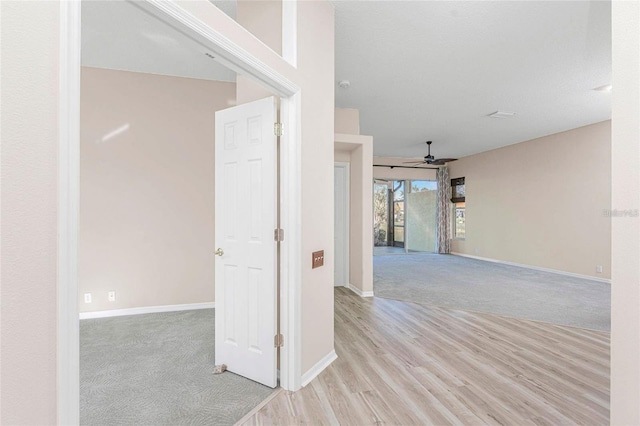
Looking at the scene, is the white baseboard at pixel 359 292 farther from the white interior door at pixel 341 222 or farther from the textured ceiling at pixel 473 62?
the textured ceiling at pixel 473 62

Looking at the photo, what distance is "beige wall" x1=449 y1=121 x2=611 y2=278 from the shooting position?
580 cm

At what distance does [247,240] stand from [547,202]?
726cm

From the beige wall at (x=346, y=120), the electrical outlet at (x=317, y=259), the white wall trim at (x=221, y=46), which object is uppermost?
the beige wall at (x=346, y=120)

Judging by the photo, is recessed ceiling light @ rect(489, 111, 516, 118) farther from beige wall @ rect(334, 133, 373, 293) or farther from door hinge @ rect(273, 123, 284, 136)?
door hinge @ rect(273, 123, 284, 136)

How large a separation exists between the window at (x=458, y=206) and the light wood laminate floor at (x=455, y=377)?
6511 mm

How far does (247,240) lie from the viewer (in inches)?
89.0

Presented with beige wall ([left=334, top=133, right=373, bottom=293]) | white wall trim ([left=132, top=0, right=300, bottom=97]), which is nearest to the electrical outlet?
white wall trim ([left=132, top=0, right=300, bottom=97])

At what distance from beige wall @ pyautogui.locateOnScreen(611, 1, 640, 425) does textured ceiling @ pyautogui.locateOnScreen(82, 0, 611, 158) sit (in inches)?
70.2

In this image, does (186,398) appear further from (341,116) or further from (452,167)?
(452,167)

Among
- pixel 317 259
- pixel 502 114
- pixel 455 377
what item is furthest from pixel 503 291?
pixel 317 259

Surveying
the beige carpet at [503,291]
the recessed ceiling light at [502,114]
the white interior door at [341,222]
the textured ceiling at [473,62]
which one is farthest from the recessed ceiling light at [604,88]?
the white interior door at [341,222]

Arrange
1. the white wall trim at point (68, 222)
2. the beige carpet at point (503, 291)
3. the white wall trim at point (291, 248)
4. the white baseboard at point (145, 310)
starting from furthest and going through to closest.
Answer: the beige carpet at point (503, 291) < the white baseboard at point (145, 310) < the white wall trim at point (291, 248) < the white wall trim at point (68, 222)

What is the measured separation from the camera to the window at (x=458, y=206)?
31.2 feet

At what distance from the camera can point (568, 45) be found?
3.21 m
